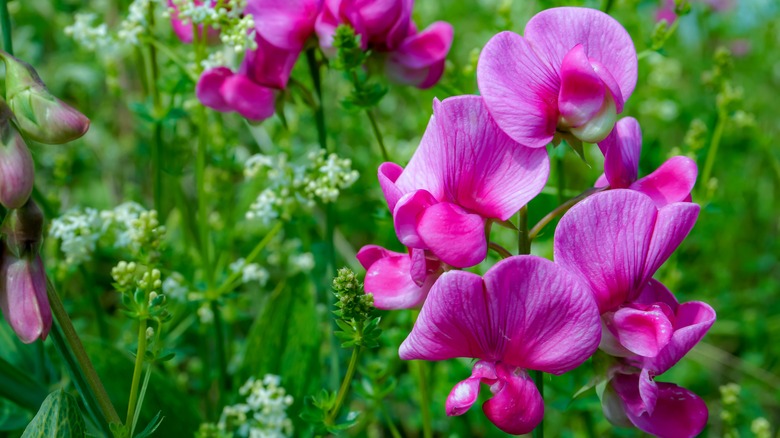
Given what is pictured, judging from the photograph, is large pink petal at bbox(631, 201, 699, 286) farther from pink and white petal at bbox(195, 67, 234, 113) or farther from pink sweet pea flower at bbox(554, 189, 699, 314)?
pink and white petal at bbox(195, 67, 234, 113)

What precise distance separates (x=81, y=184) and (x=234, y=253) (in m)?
0.77

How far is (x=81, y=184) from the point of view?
2420 millimetres

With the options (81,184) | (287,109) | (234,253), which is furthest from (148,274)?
(287,109)

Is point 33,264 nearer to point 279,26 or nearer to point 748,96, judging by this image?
point 279,26

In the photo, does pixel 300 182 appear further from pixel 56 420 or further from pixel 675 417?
pixel 675 417

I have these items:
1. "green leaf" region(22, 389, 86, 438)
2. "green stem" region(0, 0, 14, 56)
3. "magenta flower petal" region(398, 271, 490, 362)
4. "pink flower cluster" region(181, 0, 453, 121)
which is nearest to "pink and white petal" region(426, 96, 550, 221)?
"magenta flower petal" region(398, 271, 490, 362)

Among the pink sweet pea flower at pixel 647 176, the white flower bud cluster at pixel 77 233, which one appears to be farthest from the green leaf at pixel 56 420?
the pink sweet pea flower at pixel 647 176

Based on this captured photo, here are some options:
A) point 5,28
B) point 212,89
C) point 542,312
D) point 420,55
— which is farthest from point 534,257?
point 5,28

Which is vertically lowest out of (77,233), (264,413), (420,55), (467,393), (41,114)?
(264,413)

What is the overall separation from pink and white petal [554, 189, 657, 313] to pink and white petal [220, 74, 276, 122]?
2.09 ft

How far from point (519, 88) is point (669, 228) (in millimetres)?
223

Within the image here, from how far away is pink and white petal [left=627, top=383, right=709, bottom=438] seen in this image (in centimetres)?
96

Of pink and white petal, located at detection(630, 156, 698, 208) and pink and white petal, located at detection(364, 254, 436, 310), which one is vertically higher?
pink and white petal, located at detection(630, 156, 698, 208)

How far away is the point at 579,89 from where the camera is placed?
2.96ft
